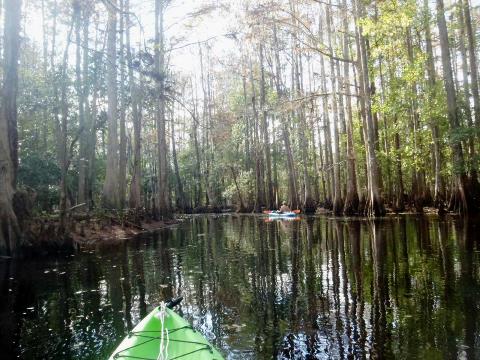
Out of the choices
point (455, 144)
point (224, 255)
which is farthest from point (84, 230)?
point (455, 144)

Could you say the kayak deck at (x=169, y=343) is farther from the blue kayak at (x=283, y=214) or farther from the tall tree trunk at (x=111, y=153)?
the blue kayak at (x=283, y=214)

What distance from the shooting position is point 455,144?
15648 millimetres

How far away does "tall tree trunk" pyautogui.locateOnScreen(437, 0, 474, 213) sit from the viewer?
15.2m

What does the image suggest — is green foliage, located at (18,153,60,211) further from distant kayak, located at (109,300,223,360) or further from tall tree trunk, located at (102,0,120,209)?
distant kayak, located at (109,300,223,360)

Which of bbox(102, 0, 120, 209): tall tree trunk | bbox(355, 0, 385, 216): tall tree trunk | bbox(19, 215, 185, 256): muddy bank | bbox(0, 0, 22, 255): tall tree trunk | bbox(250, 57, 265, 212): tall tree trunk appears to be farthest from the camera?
bbox(250, 57, 265, 212): tall tree trunk

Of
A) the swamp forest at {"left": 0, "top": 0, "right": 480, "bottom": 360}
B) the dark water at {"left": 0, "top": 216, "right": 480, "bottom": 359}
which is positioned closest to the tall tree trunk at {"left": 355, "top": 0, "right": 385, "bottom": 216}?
the swamp forest at {"left": 0, "top": 0, "right": 480, "bottom": 360}

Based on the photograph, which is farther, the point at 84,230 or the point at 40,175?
the point at 40,175

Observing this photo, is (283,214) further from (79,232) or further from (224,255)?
(224,255)

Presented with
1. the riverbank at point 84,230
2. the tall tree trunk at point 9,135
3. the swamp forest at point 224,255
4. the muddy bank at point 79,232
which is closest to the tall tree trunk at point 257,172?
the swamp forest at point 224,255

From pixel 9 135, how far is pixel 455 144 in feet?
47.4

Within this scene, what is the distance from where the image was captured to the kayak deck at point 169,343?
10.2 ft

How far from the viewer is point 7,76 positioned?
10211 mm

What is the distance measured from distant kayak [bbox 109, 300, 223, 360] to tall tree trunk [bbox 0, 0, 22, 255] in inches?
305

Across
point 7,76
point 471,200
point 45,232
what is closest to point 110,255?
point 45,232
